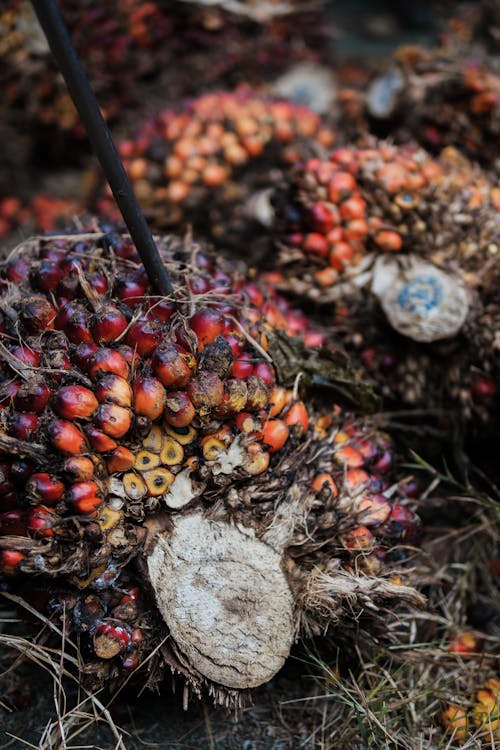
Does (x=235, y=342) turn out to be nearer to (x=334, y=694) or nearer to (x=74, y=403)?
(x=74, y=403)

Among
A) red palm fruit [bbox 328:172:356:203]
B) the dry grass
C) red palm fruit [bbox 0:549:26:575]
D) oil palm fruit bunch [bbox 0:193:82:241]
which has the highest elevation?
red palm fruit [bbox 0:549:26:575]

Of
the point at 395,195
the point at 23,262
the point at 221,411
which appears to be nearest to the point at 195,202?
the point at 395,195

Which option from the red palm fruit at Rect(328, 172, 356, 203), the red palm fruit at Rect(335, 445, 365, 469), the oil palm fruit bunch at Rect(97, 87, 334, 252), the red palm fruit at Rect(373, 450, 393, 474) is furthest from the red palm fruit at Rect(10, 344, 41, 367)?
the oil palm fruit bunch at Rect(97, 87, 334, 252)

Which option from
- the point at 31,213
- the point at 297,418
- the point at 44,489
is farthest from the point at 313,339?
the point at 31,213

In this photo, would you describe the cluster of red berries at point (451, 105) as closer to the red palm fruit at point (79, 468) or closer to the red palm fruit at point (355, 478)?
the red palm fruit at point (355, 478)

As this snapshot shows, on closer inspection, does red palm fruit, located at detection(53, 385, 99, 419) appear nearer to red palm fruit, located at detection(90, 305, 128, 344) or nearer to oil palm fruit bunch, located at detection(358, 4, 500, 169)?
red palm fruit, located at detection(90, 305, 128, 344)

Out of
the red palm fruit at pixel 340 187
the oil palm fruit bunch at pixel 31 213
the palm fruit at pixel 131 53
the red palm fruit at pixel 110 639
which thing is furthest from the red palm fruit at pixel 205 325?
the palm fruit at pixel 131 53
